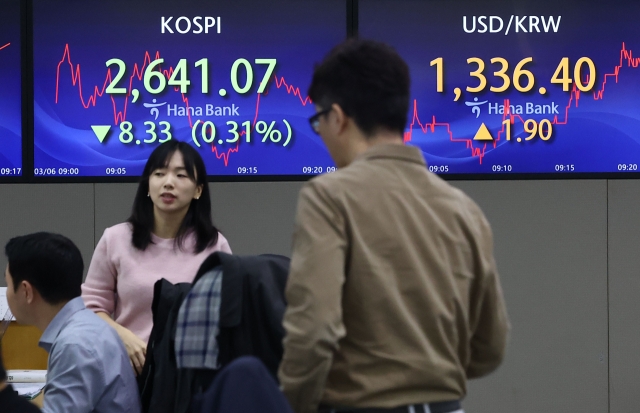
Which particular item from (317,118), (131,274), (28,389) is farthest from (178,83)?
(317,118)

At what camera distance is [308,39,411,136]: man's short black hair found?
1564 millimetres

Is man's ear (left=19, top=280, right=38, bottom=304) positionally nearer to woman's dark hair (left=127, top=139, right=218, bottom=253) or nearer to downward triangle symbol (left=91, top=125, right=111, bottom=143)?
woman's dark hair (left=127, top=139, right=218, bottom=253)

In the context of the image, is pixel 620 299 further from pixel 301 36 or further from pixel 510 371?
pixel 301 36

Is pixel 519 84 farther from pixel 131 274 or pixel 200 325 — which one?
pixel 200 325

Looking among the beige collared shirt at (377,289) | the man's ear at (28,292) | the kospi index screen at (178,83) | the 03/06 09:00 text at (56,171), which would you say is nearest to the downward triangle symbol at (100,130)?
the kospi index screen at (178,83)

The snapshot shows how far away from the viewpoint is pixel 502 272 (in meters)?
4.16

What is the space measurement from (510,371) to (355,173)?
9.41ft

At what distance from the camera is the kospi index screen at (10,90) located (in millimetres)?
4047

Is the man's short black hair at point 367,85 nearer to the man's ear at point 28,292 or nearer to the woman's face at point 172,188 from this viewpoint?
the man's ear at point 28,292

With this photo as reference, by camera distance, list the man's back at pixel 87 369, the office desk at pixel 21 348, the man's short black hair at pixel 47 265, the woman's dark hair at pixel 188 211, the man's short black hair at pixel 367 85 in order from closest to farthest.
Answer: the man's short black hair at pixel 367 85
the man's back at pixel 87 369
the man's short black hair at pixel 47 265
the woman's dark hair at pixel 188 211
the office desk at pixel 21 348

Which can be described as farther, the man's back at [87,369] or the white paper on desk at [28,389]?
the white paper on desk at [28,389]

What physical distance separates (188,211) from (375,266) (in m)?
1.40

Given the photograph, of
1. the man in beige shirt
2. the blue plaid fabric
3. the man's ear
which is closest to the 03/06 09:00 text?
the man's ear

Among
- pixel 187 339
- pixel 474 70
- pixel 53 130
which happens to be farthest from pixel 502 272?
pixel 187 339
